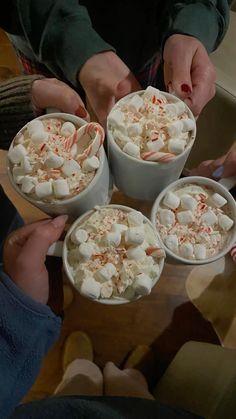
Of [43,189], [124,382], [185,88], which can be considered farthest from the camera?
[124,382]

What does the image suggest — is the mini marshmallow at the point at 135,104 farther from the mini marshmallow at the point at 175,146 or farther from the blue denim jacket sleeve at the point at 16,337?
the blue denim jacket sleeve at the point at 16,337

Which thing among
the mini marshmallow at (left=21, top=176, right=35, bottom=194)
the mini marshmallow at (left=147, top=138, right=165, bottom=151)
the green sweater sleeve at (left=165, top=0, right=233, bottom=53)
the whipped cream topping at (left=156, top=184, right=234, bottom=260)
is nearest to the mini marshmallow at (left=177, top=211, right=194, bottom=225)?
the whipped cream topping at (left=156, top=184, right=234, bottom=260)

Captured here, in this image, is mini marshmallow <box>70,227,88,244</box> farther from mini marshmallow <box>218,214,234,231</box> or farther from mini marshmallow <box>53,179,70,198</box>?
mini marshmallow <box>218,214,234,231</box>

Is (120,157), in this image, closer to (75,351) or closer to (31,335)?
(31,335)

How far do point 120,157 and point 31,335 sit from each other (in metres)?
0.27

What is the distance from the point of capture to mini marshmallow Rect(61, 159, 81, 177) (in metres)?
0.60

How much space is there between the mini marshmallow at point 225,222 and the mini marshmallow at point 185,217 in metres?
0.04

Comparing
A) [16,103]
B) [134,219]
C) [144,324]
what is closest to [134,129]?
[134,219]

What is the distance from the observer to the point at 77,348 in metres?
1.13

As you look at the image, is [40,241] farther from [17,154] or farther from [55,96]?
[55,96]

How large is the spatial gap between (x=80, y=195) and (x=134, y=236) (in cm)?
9

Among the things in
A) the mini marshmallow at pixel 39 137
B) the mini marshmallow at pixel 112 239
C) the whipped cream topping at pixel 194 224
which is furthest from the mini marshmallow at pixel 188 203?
the mini marshmallow at pixel 39 137

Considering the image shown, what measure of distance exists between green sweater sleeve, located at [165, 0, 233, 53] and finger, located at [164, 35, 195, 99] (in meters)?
0.02

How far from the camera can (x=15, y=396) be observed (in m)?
0.61
